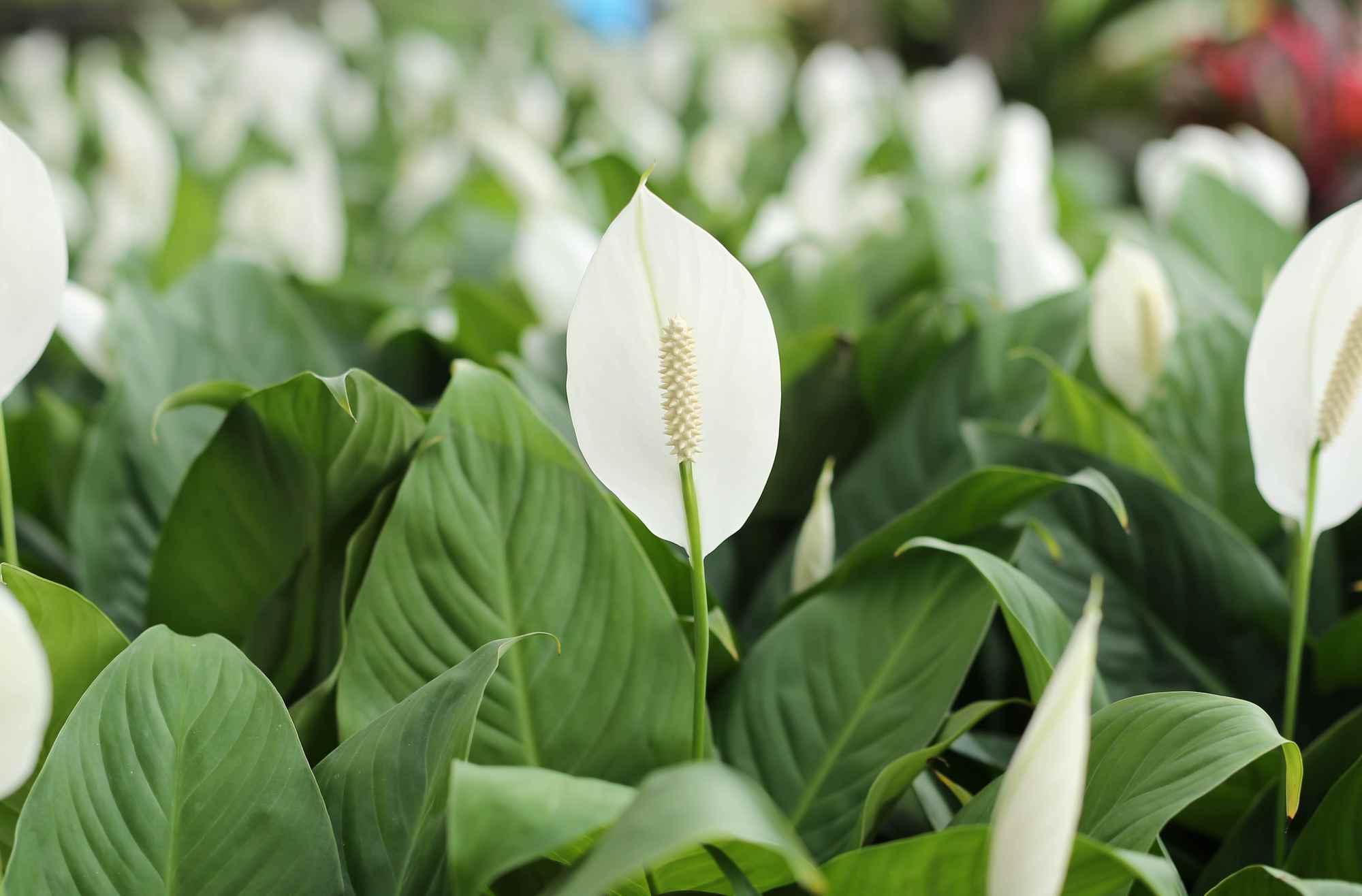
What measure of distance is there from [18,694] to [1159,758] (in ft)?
1.06

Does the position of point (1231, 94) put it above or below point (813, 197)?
above

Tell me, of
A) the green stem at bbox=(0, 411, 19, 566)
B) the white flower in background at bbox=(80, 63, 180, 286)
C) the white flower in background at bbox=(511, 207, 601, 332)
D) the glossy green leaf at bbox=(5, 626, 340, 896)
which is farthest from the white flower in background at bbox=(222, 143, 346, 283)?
the glossy green leaf at bbox=(5, 626, 340, 896)

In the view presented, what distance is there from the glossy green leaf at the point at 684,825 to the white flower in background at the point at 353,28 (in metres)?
2.62

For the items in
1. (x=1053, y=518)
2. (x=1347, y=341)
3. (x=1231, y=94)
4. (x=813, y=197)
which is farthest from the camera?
(x=1231, y=94)

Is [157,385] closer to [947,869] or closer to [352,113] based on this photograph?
[947,869]

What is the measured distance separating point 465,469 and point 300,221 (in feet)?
2.01

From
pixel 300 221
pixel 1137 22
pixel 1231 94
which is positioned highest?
pixel 1137 22

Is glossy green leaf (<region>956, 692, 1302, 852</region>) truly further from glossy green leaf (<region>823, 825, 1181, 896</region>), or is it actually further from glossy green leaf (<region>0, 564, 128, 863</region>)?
glossy green leaf (<region>0, 564, 128, 863</region>)

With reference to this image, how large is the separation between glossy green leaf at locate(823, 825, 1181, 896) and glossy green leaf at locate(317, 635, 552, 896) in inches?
4.8

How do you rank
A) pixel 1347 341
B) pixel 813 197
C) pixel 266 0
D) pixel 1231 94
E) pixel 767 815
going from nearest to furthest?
pixel 767 815, pixel 1347 341, pixel 813 197, pixel 1231 94, pixel 266 0

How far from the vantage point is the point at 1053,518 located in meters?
0.58

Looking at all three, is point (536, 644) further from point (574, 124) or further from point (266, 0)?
point (266, 0)

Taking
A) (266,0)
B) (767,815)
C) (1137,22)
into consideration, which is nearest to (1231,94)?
(1137,22)

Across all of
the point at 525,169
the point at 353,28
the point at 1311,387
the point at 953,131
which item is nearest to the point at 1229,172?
the point at 953,131
